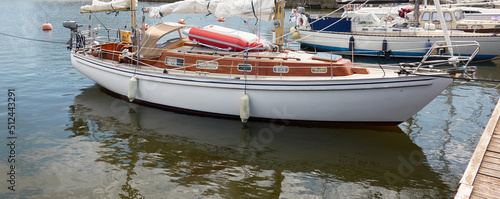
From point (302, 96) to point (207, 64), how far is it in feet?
11.9

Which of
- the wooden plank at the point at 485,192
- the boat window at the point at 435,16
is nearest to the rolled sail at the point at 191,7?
the wooden plank at the point at 485,192

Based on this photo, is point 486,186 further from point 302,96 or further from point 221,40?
point 221,40

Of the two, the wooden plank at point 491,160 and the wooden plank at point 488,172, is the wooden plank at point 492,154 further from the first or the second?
the wooden plank at point 488,172

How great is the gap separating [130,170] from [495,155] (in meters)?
8.52

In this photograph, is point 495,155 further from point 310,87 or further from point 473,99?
point 473,99

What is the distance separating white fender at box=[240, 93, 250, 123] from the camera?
13.4 metres

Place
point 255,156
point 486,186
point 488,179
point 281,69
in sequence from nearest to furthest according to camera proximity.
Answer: point 486,186
point 488,179
point 255,156
point 281,69

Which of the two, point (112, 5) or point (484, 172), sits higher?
point (112, 5)

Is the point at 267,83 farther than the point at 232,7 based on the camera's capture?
No

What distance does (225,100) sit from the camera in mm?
13977

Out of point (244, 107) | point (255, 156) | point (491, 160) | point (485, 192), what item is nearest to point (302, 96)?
point (244, 107)

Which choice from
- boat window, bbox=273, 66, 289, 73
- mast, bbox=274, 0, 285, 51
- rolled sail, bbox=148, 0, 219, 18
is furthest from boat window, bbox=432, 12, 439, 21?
boat window, bbox=273, 66, 289, 73

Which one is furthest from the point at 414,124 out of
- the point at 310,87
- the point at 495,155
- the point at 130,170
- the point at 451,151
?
the point at 130,170

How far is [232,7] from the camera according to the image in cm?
1505
